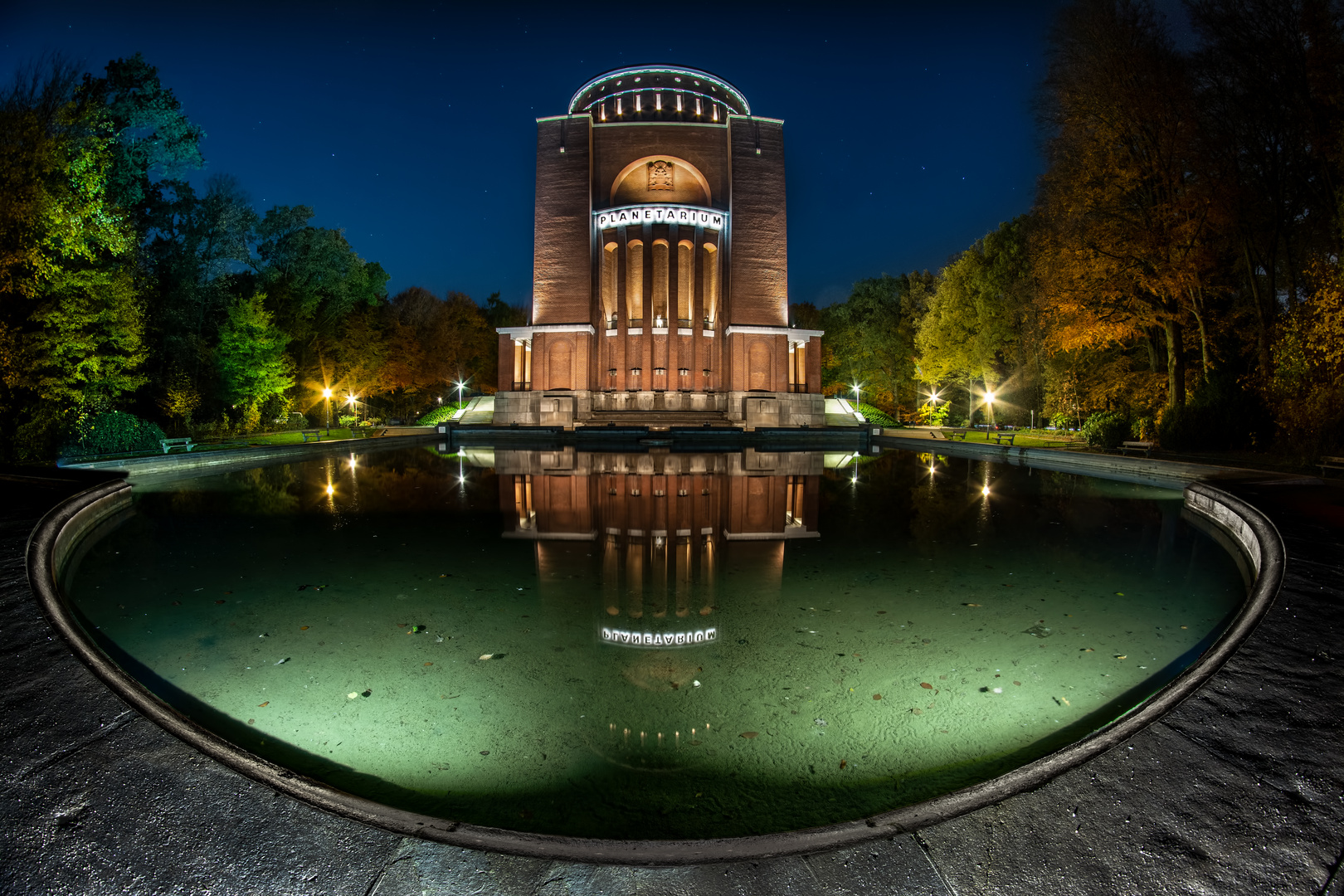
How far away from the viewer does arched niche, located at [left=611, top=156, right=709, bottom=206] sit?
40094 mm

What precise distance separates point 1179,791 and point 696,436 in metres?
21.7

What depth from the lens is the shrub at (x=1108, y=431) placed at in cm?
1898

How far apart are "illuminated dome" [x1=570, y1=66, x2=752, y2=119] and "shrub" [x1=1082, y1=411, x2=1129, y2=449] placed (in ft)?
101

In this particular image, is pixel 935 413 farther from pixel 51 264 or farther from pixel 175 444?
pixel 51 264

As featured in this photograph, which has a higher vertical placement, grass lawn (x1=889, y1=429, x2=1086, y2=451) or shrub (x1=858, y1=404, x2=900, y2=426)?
shrub (x1=858, y1=404, x2=900, y2=426)

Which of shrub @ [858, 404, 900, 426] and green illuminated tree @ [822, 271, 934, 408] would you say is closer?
shrub @ [858, 404, 900, 426]

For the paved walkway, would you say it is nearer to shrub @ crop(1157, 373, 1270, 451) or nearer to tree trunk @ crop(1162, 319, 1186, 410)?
shrub @ crop(1157, 373, 1270, 451)

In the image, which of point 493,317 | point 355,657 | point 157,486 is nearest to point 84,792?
point 355,657

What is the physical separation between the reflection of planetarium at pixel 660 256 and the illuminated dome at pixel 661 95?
0.07 m

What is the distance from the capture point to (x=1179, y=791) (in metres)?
2.37

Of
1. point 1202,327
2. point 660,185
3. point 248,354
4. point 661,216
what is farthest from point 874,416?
point 248,354

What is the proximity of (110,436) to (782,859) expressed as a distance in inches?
811

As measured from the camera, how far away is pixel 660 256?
38469mm

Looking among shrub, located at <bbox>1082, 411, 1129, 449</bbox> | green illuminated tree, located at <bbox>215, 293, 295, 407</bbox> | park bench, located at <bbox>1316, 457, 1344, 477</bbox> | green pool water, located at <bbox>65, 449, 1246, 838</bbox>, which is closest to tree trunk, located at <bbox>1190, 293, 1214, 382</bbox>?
shrub, located at <bbox>1082, 411, 1129, 449</bbox>
